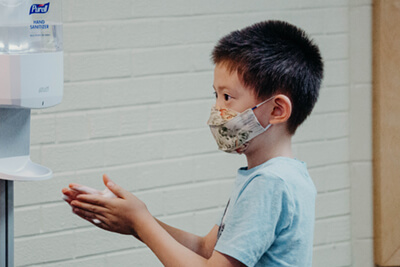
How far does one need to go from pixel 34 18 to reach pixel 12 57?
0.15 meters

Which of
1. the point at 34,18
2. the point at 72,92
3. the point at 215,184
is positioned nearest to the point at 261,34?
the point at 34,18

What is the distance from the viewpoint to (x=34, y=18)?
60.9 inches

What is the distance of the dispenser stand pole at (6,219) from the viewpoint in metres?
1.52

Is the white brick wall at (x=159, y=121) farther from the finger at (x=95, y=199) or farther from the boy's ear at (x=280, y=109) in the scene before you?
the boy's ear at (x=280, y=109)

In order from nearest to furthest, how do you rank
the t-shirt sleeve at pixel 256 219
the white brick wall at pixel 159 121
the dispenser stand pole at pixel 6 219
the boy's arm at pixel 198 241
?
the t-shirt sleeve at pixel 256 219, the dispenser stand pole at pixel 6 219, the boy's arm at pixel 198 241, the white brick wall at pixel 159 121

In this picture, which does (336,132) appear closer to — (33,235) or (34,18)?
(33,235)

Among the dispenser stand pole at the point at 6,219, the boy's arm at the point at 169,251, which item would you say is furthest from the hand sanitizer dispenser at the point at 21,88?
the boy's arm at the point at 169,251

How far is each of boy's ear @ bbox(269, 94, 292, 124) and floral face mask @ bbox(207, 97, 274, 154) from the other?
19 millimetres

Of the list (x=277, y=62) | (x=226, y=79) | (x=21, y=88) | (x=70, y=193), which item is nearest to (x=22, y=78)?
(x=21, y=88)

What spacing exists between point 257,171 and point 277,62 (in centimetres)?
26

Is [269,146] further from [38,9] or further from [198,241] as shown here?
[38,9]

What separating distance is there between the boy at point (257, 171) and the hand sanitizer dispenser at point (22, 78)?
0.47ft

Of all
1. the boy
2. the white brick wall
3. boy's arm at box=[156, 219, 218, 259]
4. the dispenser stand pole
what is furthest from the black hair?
the white brick wall

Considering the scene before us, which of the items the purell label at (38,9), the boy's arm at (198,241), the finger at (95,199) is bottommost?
the boy's arm at (198,241)
